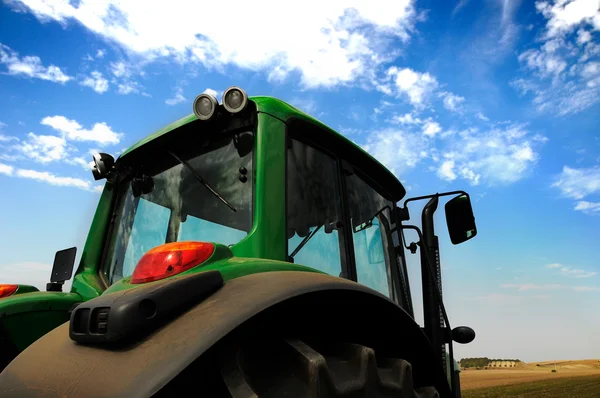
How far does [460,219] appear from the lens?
3.54 meters

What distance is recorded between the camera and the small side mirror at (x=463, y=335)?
3.33 meters

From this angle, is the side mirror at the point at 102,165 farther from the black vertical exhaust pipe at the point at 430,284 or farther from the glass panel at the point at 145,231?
the black vertical exhaust pipe at the point at 430,284

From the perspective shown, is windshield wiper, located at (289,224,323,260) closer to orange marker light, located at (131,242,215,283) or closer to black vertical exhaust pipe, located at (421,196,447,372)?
orange marker light, located at (131,242,215,283)

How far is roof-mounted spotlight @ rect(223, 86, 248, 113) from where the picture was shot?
2291mm

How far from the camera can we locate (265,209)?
2117 mm

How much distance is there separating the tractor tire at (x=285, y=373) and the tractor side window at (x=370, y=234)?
1.17m

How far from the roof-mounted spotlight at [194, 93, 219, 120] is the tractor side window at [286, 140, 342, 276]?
1.39 feet

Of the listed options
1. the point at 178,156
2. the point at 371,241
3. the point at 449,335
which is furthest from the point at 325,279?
the point at 449,335

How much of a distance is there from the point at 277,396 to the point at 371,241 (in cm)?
199

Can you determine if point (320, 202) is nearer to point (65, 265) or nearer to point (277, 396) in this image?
point (277, 396)

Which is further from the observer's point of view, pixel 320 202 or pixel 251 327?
pixel 320 202

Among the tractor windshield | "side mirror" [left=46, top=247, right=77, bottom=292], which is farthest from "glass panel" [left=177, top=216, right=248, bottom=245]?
"side mirror" [left=46, top=247, right=77, bottom=292]

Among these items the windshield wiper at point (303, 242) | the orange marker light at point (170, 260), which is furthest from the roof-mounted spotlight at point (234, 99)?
the orange marker light at point (170, 260)

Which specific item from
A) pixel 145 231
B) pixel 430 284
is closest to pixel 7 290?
pixel 145 231
